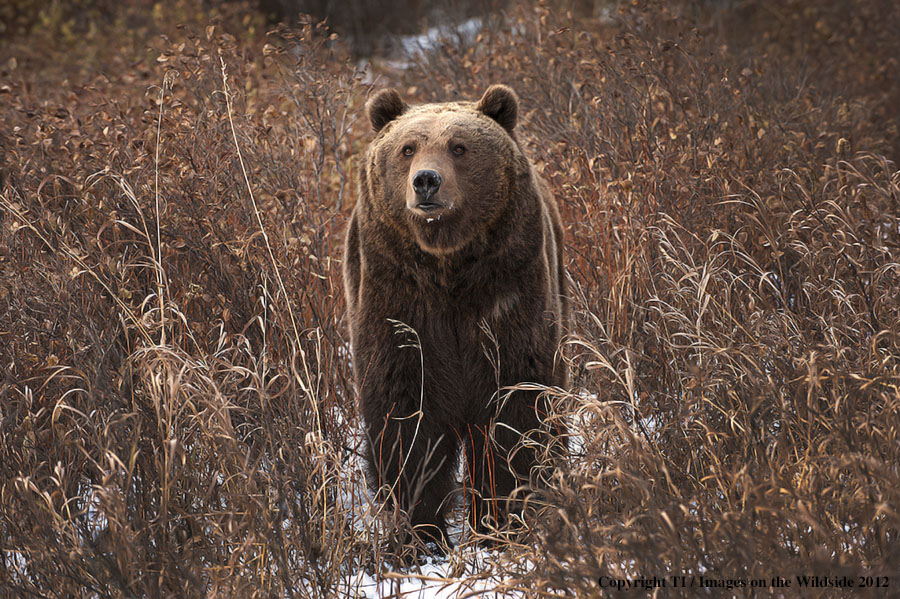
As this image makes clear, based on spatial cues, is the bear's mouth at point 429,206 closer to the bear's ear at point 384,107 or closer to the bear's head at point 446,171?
the bear's head at point 446,171

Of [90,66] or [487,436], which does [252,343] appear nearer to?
[487,436]

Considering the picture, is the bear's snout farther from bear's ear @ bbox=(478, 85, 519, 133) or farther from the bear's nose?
bear's ear @ bbox=(478, 85, 519, 133)

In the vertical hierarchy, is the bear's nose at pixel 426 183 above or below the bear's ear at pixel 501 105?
below

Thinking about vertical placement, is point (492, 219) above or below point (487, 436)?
above

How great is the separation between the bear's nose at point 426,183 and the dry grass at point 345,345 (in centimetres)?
66

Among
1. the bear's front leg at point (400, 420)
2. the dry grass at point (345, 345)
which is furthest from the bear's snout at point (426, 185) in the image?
the dry grass at point (345, 345)

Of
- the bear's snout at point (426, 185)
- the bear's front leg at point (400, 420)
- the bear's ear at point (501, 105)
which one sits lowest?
the bear's front leg at point (400, 420)

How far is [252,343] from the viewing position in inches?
163

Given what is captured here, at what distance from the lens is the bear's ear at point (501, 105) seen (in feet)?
12.1

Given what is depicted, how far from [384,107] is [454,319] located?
1028 mm

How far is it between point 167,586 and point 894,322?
2.94 m

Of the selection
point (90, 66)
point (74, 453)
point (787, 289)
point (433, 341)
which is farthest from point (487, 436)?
point (90, 66)

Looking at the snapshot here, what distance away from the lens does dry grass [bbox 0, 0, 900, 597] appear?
2.75 meters

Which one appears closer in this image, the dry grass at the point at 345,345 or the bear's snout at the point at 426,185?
the dry grass at the point at 345,345
